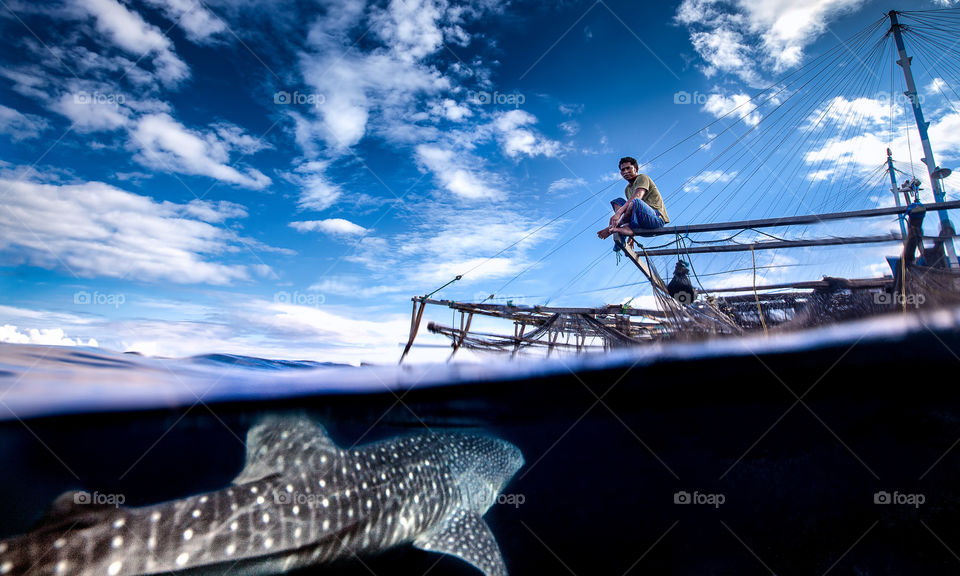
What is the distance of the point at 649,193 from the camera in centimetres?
973

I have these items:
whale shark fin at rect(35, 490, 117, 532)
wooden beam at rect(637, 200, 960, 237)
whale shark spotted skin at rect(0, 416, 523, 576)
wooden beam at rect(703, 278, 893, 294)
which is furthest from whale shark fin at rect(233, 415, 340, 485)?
wooden beam at rect(703, 278, 893, 294)

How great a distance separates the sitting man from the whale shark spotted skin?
633 cm

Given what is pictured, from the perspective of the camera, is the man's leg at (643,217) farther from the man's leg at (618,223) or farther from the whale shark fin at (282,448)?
the whale shark fin at (282,448)

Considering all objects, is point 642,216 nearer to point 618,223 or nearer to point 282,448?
point 618,223

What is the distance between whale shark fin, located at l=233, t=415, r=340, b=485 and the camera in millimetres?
4770

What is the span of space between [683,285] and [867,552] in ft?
18.8

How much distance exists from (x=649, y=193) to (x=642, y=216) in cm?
107

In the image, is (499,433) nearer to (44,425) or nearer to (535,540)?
(535,540)

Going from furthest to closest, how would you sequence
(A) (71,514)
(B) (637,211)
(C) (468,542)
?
(B) (637,211) < (C) (468,542) < (A) (71,514)

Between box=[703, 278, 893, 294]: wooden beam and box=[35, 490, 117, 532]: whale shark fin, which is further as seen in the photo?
box=[703, 278, 893, 294]: wooden beam

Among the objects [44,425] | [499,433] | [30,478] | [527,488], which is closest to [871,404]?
[527,488]

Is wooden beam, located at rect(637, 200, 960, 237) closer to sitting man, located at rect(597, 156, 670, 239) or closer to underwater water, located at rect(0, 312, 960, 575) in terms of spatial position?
sitting man, located at rect(597, 156, 670, 239)

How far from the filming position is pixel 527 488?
8.86 meters

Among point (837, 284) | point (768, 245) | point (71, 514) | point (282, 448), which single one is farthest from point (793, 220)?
point (71, 514)
